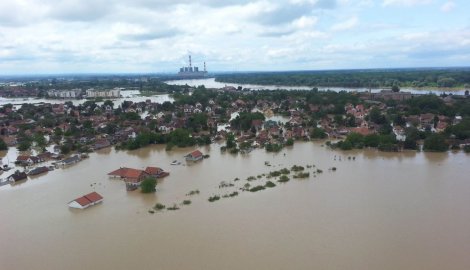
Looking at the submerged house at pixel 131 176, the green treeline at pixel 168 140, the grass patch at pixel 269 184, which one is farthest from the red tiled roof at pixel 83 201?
the green treeline at pixel 168 140

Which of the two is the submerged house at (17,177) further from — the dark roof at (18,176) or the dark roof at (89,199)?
the dark roof at (89,199)

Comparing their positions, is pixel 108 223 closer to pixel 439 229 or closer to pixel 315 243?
pixel 315 243

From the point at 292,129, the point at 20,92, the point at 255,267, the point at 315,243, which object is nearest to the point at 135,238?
the point at 255,267

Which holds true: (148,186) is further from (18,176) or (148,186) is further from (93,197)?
(18,176)

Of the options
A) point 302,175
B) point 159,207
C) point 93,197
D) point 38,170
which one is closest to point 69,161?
point 38,170

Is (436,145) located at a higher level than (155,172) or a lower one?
higher

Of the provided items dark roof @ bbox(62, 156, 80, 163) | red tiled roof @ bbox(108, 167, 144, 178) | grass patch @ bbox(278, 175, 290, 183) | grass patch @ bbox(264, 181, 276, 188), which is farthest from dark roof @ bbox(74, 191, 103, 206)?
grass patch @ bbox(278, 175, 290, 183)
